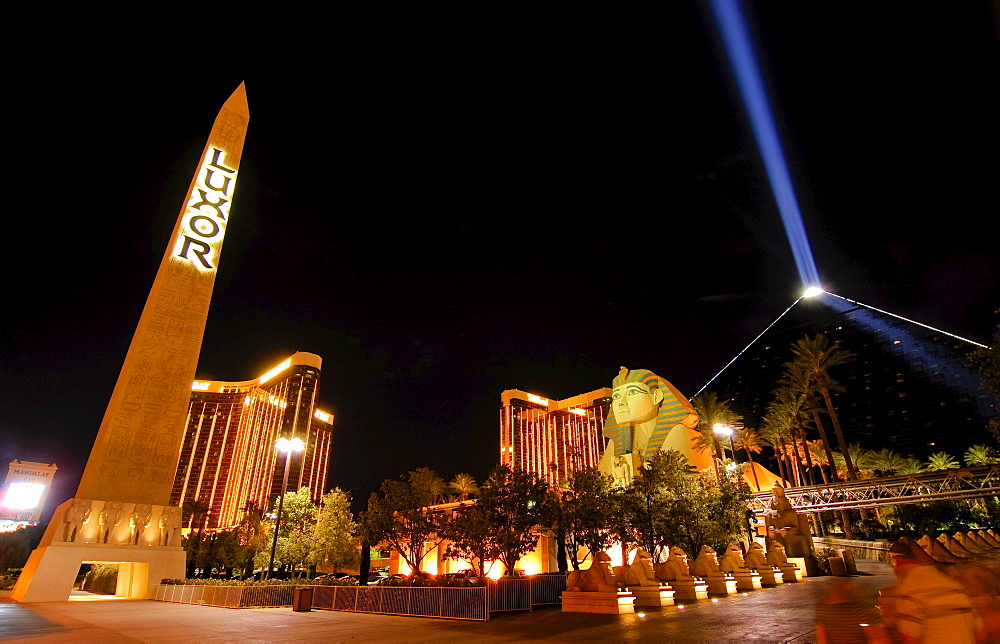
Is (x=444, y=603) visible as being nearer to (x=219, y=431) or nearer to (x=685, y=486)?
(x=685, y=486)

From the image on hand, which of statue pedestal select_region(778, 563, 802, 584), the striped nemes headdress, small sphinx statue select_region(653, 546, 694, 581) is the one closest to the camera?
small sphinx statue select_region(653, 546, 694, 581)

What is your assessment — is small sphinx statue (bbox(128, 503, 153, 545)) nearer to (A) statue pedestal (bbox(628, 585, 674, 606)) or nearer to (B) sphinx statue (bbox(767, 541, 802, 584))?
Answer: (A) statue pedestal (bbox(628, 585, 674, 606))

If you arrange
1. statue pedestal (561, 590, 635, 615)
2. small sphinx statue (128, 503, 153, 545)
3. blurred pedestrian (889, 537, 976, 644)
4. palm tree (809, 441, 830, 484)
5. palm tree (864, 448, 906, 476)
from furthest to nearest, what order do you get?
palm tree (809, 441, 830, 484) → palm tree (864, 448, 906, 476) → small sphinx statue (128, 503, 153, 545) → statue pedestal (561, 590, 635, 615) → blurred pedestrian (889, 537, 976, 644)

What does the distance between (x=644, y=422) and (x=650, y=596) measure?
1886 cm

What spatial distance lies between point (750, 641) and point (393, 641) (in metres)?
6.06

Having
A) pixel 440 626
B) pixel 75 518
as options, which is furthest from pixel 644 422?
pixel 75 518

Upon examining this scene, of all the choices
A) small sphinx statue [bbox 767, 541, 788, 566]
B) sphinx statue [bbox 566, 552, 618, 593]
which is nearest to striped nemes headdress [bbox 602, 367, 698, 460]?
small sphinx statue [bbox 767, 541, 788, 566]

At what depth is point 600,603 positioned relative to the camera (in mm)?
13609

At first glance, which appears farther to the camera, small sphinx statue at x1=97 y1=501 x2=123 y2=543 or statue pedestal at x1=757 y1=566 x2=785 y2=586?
small sphinx statue at x1=97 y1=501 x2=123 y2=543

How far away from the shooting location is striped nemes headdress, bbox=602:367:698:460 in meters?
32.0

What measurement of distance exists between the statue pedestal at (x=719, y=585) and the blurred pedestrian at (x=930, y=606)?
15670 millimetres

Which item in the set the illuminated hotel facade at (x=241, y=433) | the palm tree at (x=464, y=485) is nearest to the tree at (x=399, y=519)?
the palm tree at (x=464, y=485)

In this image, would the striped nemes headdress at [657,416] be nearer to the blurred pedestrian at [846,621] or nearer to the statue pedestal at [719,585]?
the statue pedestal at [719,585]

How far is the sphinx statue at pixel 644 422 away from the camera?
31594mm
